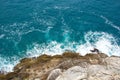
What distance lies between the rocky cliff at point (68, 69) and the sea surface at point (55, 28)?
622 inches

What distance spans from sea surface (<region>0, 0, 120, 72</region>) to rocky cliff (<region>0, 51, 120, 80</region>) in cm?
1580

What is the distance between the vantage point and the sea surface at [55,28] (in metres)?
62.4

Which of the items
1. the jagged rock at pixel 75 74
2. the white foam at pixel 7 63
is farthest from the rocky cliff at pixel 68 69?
the white foam at pixel 7 63

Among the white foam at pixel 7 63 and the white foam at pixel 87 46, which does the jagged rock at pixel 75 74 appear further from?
the white foam at pixel 87 46

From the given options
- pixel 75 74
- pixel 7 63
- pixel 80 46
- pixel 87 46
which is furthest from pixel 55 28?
pixel 75 74

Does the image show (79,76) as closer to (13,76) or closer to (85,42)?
(13,76)

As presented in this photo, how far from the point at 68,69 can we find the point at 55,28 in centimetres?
3993

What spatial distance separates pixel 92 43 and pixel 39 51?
15903mm

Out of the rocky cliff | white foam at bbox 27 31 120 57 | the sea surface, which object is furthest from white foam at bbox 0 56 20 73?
the rocky cliff

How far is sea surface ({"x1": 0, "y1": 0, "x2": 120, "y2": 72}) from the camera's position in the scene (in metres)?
62.4

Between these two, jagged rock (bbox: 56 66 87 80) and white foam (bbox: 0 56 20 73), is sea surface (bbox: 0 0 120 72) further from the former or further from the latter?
jagged rock (bbox: 56 66 87 80)

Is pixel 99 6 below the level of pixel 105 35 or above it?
above

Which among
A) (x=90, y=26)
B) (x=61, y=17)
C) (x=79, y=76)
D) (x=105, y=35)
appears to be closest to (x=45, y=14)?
(x=61, y=17)

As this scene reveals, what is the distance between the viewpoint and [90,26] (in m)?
72.0
